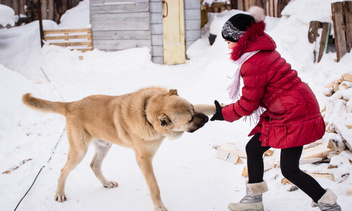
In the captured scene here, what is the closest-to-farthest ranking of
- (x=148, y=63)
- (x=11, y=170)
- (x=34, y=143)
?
(x=11, y=170), (x=34, y=143), (x=148, y=63)

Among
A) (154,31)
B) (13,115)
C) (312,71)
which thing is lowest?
(13,115)

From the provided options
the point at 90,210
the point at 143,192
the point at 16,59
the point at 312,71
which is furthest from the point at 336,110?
the point at 16,59

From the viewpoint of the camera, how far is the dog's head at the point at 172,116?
2910mm

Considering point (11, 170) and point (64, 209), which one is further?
point (11, 170)

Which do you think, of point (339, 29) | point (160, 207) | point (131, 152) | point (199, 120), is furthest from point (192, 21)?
point (160, 207)

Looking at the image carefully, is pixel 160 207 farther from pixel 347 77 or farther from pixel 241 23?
pixel 347 77

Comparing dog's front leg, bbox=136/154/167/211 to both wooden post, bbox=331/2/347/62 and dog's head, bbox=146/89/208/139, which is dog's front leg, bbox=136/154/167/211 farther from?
wooden post, bbox=331/2/347/62

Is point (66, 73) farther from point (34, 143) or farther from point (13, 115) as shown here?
point (34, 143)

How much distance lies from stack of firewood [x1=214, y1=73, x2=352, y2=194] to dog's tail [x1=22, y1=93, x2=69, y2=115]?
219 cm

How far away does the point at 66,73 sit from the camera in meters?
9.63

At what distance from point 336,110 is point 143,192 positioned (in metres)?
2.94

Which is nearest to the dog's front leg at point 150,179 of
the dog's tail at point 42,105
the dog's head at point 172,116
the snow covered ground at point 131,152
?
the snow covered ground at point 131,152

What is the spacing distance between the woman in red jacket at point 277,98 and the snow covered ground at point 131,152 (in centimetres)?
61

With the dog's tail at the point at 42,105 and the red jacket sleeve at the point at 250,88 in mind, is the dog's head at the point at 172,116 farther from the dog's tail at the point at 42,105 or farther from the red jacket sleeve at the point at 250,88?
the dog's tail at the point at 42,105
